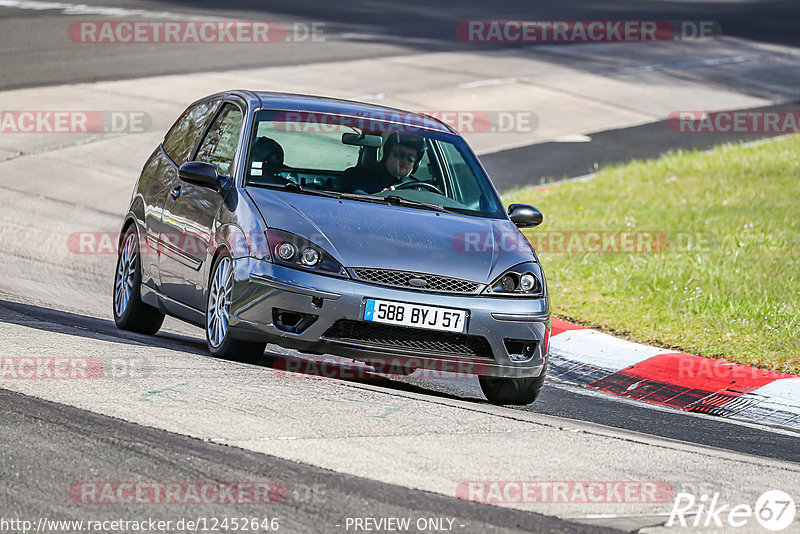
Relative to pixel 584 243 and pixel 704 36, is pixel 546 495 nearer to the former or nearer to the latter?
pixel 584 243

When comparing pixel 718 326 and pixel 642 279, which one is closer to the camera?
pixel 718 326

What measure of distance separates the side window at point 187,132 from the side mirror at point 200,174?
89cm

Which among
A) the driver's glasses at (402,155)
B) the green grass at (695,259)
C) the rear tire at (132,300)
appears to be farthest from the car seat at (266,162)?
the green grass at (695,259)

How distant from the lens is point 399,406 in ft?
20.6

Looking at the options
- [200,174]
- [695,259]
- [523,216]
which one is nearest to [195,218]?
[200,174]

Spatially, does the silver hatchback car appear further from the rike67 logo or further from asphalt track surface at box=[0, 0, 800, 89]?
→ asphalt track surface at box=[0, 0, 800, 89]

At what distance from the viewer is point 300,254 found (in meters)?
6.87

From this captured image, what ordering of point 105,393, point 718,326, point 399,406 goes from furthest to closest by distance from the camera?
point 718,326 < point 399,406 < point 105,393

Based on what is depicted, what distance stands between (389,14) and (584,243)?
20.5 metres

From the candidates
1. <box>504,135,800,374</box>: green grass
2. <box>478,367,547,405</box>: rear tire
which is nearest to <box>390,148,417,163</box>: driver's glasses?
<box>478,367,547,405</box>: rear tire

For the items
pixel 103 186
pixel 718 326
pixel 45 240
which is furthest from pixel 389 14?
pixel 718 326

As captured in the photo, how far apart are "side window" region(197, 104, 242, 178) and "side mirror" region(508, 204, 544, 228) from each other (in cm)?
177

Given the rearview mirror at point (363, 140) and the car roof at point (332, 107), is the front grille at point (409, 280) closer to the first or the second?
the rearview mirror at point (363, 140)

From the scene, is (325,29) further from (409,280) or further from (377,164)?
(409,280)
